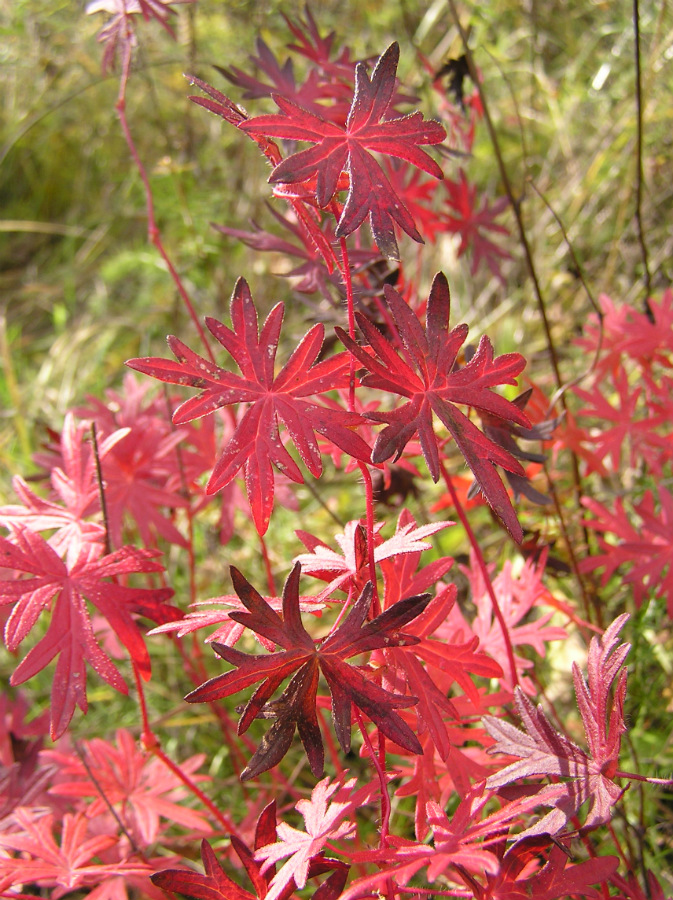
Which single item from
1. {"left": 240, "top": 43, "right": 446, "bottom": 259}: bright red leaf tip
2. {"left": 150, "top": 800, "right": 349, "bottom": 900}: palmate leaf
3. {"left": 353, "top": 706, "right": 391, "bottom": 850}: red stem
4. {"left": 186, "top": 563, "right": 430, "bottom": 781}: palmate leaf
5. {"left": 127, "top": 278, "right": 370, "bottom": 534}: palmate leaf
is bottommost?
{"left": 150, "top": 800, "right": 349, "bottom": 900}: palmate leaf

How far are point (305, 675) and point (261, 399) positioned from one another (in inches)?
12.3

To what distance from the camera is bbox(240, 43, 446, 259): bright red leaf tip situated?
716mm

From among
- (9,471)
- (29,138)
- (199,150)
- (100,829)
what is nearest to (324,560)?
(100,829)

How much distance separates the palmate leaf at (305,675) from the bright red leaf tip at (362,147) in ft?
1.22

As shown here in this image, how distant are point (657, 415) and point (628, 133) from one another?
1407 millimetres

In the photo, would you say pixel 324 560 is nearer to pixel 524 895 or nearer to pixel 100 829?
pixel 524 895

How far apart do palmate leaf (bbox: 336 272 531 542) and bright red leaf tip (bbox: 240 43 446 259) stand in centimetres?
8

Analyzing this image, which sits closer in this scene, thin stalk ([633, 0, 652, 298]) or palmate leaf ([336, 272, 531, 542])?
palmate leaf ([336, 272, 531, 542])

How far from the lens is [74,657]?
90 cm

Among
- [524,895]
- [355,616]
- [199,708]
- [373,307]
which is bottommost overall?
[199,708]

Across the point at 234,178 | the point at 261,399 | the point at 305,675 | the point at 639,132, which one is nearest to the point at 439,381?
the point at 261,399

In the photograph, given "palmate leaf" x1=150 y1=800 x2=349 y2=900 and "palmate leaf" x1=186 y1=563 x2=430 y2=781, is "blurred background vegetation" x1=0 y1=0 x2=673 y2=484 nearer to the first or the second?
"palmate leaf" x1=186 y1=563 x2=430 y2=781

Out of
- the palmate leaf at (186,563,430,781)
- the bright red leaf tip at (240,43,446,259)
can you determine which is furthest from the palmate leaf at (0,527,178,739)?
the bright red leaf tip at (240,43,446,259)

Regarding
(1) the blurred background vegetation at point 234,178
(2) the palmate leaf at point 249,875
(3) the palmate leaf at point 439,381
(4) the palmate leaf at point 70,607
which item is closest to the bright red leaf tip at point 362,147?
(3) the palmate leaf at point 439,381
